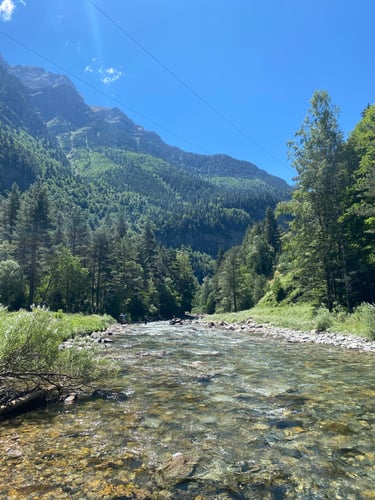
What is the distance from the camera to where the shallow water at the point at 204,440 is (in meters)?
5.47

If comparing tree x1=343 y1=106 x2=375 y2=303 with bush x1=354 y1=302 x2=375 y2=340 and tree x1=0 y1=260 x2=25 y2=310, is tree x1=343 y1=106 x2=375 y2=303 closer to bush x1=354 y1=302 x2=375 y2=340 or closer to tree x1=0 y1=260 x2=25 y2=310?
bush x1=354 y1=302 x2=375 y2=340

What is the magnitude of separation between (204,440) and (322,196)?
27.7 metres

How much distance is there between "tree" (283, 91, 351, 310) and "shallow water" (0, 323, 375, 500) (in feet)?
62.4

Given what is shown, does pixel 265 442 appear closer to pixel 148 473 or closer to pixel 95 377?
pixel 148 473

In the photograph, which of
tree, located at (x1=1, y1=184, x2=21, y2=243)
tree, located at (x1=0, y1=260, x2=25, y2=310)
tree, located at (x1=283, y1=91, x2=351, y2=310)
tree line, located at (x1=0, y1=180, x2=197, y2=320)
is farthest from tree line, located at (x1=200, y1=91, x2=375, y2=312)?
tree, located at (x1=1, y1=184, x2=21, y2=243)

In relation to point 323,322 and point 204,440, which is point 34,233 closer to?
point 323,322

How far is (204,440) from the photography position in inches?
285

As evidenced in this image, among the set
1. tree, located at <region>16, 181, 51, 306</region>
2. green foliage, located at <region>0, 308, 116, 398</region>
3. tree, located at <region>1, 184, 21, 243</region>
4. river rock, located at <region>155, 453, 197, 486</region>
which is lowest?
river rock, located at <region>155, 453, 197, 486</region>

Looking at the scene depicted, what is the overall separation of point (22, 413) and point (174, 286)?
80.2 meters

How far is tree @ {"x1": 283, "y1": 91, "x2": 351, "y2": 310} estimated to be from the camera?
30.0 meters

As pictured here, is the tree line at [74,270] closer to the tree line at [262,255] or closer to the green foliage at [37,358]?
the tree line at [262,255]

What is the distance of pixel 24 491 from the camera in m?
5.20

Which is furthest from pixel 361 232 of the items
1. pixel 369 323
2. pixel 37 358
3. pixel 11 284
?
pixel 11 284

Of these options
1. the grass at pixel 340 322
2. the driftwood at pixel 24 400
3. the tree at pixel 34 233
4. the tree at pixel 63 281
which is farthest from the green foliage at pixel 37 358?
the tree at pixel 63 281
